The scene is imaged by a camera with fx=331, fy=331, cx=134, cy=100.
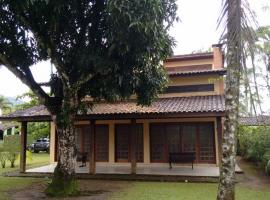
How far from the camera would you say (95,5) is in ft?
36.6

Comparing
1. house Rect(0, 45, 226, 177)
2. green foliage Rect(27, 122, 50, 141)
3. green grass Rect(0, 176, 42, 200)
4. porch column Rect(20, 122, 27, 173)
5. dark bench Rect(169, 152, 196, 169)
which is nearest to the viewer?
green grass Rect(0, 176, 42, 200)

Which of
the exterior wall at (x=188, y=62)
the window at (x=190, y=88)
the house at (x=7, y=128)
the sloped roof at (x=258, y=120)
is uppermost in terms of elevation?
the exterior wall at (x=188, y=62)

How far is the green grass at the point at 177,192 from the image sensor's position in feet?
34.6

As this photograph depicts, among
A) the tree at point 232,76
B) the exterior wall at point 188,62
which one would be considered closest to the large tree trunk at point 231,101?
the tree at point 232,76

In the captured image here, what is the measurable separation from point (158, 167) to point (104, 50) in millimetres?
8593

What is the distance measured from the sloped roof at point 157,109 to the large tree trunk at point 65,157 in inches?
101

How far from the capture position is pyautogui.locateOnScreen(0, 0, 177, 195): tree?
10.1m

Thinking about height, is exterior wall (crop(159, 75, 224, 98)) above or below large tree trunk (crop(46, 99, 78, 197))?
above

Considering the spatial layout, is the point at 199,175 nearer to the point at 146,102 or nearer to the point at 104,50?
the point at 146,102

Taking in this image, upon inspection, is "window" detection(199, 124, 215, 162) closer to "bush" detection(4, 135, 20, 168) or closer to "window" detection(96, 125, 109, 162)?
"window" detection(96, 125, 109, 162)

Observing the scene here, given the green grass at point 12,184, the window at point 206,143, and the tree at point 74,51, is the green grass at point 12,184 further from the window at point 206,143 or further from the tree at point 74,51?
the window at point 206,143

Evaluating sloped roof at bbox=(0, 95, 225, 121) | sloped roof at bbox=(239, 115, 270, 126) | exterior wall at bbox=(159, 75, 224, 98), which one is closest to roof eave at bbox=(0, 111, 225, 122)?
sloped roof at bbox=(0, 95, 225, 121)

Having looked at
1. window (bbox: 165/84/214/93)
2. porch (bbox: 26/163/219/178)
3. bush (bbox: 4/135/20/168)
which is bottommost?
porch (bbox: 26/163/219/178)

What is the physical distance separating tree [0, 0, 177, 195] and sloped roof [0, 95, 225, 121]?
248 centimetres
